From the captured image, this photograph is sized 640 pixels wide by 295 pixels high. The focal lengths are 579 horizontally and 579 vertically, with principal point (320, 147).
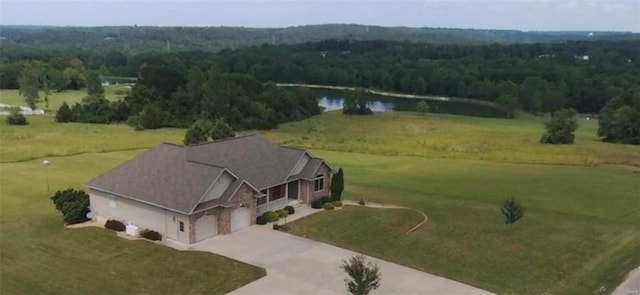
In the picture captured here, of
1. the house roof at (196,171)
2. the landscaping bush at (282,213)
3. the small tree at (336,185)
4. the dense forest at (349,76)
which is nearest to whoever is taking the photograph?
the house roof at (196,171)

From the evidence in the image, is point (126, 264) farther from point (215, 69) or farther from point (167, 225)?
point (215, 69)

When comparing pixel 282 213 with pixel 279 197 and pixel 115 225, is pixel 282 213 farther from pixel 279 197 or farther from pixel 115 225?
pixel 115 225

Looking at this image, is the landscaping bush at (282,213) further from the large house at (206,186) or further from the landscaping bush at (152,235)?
the landscaping bush at (152,235)

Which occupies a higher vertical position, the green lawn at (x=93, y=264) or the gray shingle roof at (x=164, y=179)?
the gray shingle roof at (x=164, y=179)

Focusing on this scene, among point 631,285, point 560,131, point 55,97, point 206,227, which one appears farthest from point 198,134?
point 55,97

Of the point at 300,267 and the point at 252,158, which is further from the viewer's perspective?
the point at 252,158

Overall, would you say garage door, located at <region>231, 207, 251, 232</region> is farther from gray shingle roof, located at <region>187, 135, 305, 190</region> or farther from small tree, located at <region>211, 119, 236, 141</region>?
small tree, located at <region>211, 119, 236, 141</region>

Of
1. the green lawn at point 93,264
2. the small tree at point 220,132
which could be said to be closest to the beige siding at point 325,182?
the green lawn at point 93,264

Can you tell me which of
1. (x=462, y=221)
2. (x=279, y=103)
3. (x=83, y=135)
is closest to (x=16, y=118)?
(x=83, y=135)
